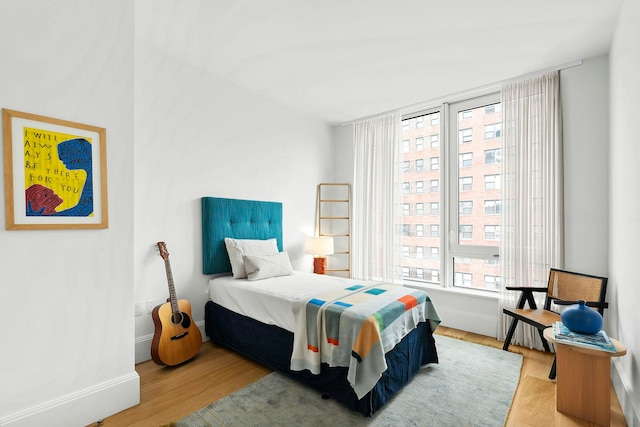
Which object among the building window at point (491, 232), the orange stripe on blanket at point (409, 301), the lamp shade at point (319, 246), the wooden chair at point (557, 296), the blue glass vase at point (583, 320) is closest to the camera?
the blue glass vase at point (583, 320)

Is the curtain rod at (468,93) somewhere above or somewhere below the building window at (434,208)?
above

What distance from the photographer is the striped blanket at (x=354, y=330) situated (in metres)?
1.89

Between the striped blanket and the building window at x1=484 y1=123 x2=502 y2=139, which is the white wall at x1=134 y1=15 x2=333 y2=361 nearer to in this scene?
the striped blanket

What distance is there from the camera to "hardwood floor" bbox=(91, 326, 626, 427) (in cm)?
192

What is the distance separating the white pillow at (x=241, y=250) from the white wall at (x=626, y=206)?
285 cm

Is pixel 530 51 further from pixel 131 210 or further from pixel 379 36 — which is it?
pixel 131 210

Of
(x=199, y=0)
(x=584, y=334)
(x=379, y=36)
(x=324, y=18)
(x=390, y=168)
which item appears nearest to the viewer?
(x=584, y=334)

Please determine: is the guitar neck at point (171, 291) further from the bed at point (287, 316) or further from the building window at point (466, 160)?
the building window at point (466, 160)

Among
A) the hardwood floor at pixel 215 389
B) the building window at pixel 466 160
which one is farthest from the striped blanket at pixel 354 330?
the building window at pixel 466 160

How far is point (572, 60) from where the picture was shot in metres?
2.85

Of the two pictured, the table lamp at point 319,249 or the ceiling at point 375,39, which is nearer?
the ceiling at point 375,39

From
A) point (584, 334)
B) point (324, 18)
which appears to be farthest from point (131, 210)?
point (584, 334)

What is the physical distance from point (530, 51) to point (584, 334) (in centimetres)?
229

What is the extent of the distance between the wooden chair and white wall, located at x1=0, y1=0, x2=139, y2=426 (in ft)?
9.95
